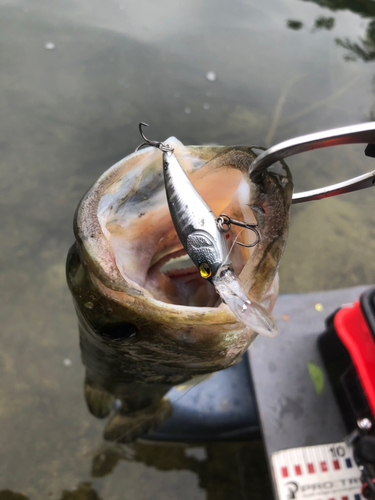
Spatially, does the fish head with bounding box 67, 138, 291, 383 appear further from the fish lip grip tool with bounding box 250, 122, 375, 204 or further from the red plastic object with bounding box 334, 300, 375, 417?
the red plastic object with bounding box 334, 300, 375, 417

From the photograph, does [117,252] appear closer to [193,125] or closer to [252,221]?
[252,221]

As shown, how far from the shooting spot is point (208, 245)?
2.34 ft

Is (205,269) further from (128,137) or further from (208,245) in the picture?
(128,137)

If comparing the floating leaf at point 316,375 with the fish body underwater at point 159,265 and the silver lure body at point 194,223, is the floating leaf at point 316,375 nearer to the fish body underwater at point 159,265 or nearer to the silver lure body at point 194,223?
the fish body underwater at point 159,265

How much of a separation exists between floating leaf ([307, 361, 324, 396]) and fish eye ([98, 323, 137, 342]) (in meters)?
1.60

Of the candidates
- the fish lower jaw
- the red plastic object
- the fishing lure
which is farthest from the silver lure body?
the red plastic object

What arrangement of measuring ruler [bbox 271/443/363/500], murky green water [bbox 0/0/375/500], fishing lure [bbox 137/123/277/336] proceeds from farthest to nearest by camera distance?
1. murky green water [bbox 0/0/375/500]
2. measuring ruler [bbox 271/443/363/500]
3. fishing lure [bbox 137/123/277/336]

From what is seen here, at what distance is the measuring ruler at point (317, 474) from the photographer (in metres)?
1.70

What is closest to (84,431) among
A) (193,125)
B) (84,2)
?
(193,125)

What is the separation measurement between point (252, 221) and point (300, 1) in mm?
4763

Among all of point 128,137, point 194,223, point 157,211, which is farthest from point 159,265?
point 128,137

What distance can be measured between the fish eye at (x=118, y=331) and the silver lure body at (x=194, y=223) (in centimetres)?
29

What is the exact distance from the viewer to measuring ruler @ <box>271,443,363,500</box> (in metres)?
1.70

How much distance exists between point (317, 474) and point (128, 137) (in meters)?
3.08
